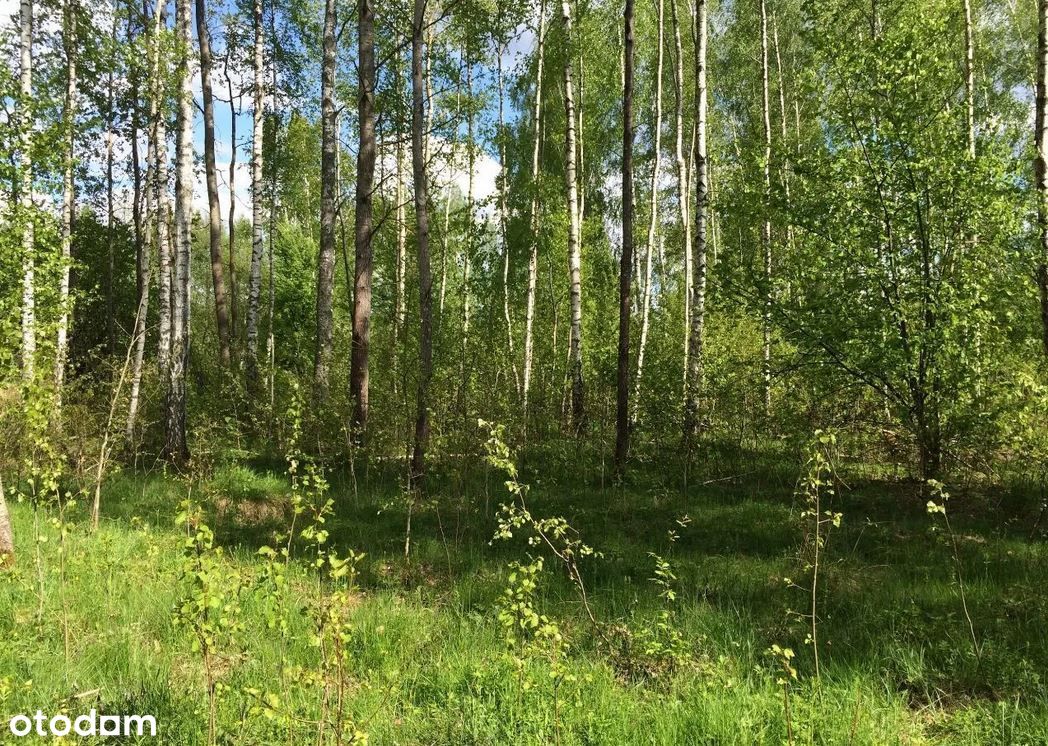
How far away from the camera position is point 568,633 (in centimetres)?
433

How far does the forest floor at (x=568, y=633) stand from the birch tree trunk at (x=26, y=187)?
8.05 feet

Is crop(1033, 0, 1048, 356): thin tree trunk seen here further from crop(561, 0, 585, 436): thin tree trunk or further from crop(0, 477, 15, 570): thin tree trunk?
crop(0, 477, 15, 570): thin tree trunk

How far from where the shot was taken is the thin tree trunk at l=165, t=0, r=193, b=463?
8.21 meters

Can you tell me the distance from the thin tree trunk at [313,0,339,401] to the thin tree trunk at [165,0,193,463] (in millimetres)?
2269

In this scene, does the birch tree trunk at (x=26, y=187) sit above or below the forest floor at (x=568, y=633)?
above

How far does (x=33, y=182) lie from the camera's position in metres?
7.55

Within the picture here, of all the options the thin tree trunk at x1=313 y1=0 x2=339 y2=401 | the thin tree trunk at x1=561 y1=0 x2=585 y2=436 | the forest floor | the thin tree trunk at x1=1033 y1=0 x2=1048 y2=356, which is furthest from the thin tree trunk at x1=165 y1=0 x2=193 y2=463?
the thin tree trunk at x1=1033 y1=0 x2=1048 y2=356

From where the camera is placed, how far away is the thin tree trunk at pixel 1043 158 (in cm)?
632

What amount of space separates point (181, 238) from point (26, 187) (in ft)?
5.97

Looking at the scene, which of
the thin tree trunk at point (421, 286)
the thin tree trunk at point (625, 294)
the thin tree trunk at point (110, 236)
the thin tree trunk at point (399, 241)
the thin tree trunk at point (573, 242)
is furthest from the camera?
the thin tree trunk at point (110, 236)

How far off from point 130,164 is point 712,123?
19572mm

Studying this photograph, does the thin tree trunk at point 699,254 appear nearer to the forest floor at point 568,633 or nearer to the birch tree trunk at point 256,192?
the forest floor at point 568,633

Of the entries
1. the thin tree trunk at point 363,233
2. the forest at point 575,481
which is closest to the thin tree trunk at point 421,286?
the forest at point 575,481

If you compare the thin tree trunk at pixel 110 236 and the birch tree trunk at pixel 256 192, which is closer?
the birch tree trunk at pixel 256 192
